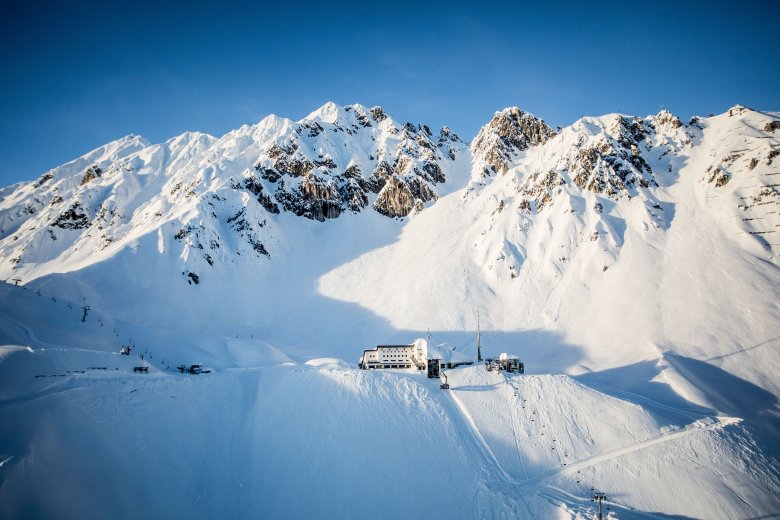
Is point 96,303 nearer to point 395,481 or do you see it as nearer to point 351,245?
point 351,245

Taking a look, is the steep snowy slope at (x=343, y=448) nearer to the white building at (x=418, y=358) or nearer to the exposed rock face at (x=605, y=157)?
the white building at (x=418, y=358)

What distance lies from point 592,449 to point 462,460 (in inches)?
557

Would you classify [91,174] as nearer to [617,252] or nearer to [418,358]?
[418,358]

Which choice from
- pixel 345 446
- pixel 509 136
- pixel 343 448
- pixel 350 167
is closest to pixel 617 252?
pixel 509 136

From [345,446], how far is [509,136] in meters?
130

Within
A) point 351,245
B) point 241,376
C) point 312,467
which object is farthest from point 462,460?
point 351,245

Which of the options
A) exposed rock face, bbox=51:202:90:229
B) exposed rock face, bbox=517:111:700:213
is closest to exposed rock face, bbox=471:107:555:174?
exposed rock face, bbox=517:111:700:213

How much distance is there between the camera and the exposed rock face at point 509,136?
13488cm

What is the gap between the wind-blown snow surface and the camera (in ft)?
107

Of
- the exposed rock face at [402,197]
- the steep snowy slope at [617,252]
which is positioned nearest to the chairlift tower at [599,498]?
the steep snowy slope at [617,252]

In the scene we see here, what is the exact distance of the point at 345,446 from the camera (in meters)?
37.2

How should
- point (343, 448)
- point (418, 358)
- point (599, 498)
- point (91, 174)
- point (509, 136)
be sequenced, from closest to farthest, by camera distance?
1. point (599, 498)
2. point (343, 448)
3. point (418, 358)
4. point (509, 136)
5. point (91, 174)

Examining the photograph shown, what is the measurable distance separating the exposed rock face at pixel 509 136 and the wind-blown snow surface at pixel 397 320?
43.3 inches

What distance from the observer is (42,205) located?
141 m
